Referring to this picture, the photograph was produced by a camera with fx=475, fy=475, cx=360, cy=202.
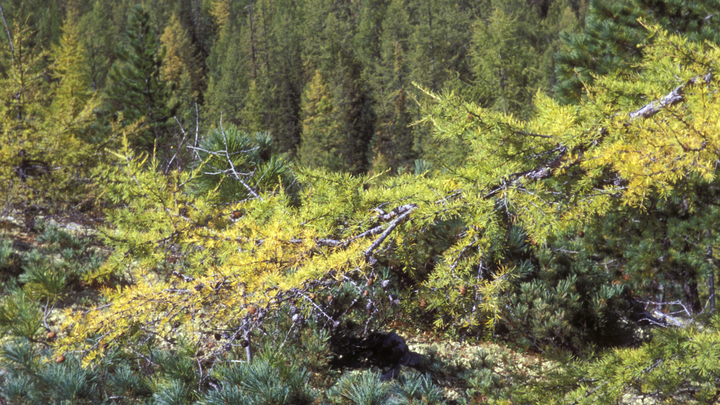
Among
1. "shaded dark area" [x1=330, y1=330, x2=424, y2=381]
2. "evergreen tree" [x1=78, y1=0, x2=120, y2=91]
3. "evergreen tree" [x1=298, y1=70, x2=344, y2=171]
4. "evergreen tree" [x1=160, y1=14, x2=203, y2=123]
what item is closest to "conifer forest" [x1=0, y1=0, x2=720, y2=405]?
"shaded dark area" [x1=330, y1=330, x2=424, y2=381]

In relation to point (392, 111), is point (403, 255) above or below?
above

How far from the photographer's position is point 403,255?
10.8 ft

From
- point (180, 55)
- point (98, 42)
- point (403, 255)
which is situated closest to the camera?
point (403, 255)

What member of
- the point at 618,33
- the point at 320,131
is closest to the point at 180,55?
the point at 320,131

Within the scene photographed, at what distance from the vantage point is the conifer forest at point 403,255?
256 centimetres

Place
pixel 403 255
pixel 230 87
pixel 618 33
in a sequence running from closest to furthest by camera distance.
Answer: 1. pixel 403 255
2. pixel 618 33
3. pixel 230 87

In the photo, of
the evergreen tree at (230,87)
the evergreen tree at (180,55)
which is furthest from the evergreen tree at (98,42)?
the evergreen tree at (230,87)

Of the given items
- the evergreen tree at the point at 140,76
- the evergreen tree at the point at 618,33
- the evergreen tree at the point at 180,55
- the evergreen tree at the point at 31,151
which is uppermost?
the evergreen tree at the point at 618,33

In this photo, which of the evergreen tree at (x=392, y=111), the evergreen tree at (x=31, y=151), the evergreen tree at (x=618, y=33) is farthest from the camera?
the evergreen tree at (x=392, y=111)

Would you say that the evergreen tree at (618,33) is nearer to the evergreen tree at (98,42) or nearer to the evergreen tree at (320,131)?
the evergreen tree at (320,131)

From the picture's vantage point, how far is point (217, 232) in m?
3.07

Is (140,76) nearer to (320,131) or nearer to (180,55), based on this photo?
(320,131)

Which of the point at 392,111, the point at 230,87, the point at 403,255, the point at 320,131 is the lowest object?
the point at 320,131

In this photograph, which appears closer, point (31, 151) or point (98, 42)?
point (31, 151)
